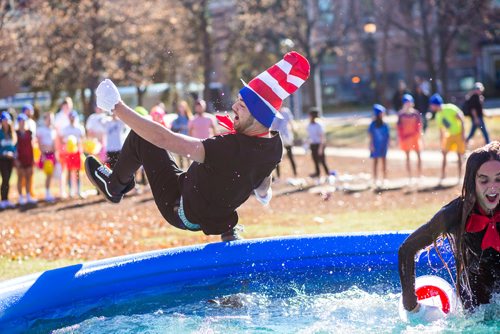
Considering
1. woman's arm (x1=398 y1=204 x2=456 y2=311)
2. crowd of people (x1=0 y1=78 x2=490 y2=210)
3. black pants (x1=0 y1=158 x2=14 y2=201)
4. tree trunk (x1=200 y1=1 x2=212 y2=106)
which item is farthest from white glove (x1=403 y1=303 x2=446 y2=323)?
tree trunk (x1=200 y1=1 x2=212 y2=106)

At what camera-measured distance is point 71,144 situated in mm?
15594

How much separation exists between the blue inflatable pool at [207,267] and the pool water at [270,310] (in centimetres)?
5

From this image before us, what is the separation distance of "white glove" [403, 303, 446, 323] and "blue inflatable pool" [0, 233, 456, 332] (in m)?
1.39

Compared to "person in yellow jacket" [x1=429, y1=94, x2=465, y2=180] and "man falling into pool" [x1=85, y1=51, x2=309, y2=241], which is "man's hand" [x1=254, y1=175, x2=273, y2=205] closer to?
"man falling into pool" [x1=85, y1=51, x2=309, y2=241]

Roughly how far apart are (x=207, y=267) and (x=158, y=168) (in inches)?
36.7

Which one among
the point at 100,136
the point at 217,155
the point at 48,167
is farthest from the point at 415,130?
the point at 217,155

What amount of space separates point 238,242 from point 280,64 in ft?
4.98

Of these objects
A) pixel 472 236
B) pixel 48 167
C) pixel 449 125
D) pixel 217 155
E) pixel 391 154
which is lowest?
pixel 391 154

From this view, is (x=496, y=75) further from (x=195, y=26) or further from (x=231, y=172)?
(x=231, y=172)

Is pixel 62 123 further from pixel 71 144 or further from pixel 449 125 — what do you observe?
pixel 449 125

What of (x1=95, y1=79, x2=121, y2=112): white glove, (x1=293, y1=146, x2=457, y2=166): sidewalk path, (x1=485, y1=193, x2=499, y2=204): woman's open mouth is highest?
(x1=95, y1=79, x2=121, y2=112): white glove

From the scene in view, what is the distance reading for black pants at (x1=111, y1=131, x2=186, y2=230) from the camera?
5586 mm

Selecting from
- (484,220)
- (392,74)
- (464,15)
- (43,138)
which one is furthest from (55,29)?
(392,74)

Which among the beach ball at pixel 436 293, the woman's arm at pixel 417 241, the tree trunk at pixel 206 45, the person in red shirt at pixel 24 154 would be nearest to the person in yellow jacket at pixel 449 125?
the person in red shirt at pixel 24 154
